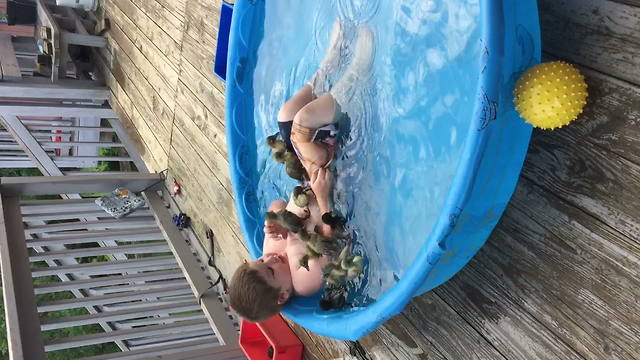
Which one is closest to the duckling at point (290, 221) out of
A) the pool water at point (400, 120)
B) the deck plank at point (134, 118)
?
the pool water at point (400, 120)

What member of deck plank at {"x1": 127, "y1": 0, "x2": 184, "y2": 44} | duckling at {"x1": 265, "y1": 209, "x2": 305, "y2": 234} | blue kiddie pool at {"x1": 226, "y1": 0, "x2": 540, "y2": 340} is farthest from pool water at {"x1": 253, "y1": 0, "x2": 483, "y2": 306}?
deck plank at {"x1": 127, "y1": 0, "x2": 184, "y2": 44}

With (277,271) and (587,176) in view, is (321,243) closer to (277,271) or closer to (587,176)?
(277,271)

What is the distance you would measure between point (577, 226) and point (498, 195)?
0.19 metres

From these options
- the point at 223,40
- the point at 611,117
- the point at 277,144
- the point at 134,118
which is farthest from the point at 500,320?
the point at 134,118

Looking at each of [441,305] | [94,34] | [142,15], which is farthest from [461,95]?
[94,34]

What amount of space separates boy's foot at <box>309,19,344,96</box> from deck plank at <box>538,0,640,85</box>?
25.5 inches

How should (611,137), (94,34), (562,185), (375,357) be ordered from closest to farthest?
(611,137) < (562,185) < (375,357) < (94,34)

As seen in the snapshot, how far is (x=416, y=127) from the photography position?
1498 millimetres

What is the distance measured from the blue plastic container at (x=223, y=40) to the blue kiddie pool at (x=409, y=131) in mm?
332

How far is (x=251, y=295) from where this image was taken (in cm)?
161

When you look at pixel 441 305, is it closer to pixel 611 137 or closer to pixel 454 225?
pixel 454 225

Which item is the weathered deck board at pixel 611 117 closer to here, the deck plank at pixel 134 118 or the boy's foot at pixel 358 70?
the boy's foot at pixel 358 70

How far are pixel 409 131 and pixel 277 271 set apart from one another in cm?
59

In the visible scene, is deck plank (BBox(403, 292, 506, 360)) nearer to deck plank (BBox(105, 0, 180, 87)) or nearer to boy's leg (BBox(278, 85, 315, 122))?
boy's leg (BBox(278, 85, 315, 122))
